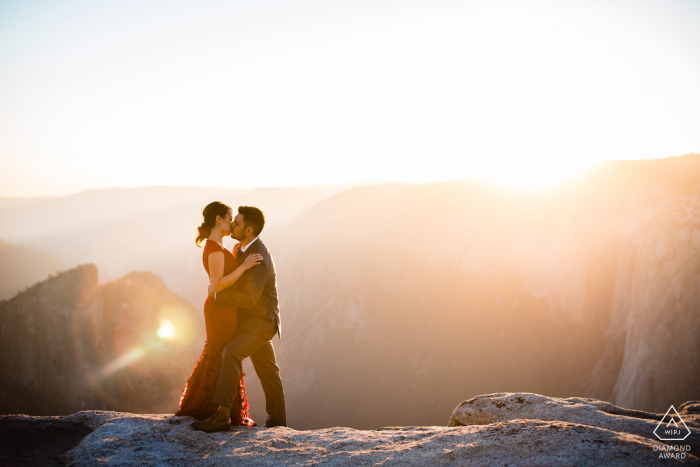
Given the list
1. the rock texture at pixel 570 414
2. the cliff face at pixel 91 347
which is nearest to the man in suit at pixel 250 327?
the rock texture at pixel 570 414

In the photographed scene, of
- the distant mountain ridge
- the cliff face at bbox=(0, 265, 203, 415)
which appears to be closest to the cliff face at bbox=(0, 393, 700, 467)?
the cliff face at bbox=(0, 265, 203, 415)

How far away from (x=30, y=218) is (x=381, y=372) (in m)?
126

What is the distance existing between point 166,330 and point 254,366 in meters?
20.1

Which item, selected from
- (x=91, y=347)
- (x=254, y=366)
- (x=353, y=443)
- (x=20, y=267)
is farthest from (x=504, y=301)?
(x=20, y=267)

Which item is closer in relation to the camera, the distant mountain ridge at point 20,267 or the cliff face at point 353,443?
the cliff face at point 353,443

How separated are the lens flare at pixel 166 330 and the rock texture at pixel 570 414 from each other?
Result: 65.9 ft

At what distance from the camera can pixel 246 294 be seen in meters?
4.46

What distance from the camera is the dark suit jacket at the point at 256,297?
14.6ft

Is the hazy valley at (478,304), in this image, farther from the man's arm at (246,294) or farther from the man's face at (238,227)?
the man's face at (238,227)

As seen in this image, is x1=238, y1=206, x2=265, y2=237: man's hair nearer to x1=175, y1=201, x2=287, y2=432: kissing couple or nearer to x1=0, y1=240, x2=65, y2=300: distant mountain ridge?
x1=175, y1=201, x2=287, y2=432: kissing couple

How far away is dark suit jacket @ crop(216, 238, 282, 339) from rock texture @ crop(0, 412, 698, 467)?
1206 mm

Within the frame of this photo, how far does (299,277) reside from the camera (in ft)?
111

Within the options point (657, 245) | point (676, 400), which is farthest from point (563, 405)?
point (657, 245)

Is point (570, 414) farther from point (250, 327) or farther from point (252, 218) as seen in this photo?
point (252, 218)
